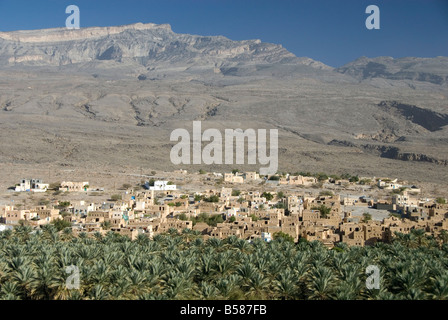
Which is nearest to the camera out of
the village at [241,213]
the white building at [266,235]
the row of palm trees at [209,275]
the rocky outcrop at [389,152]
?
the row of palm trees at [209,275]

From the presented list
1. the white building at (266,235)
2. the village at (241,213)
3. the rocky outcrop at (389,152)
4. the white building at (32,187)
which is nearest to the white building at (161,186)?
the village at (241,213)

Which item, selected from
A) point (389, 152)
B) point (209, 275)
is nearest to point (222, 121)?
point (389, 152)

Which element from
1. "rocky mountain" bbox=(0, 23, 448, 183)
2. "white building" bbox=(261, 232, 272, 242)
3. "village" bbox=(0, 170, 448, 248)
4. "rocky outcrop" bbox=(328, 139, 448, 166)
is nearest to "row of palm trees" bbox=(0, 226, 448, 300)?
"white building" bbox=(261, 232, 272, 242)

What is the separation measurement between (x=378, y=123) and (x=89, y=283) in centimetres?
11880

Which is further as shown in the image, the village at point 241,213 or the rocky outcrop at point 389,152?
the rocky outcrop at point 389,152

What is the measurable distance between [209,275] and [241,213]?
18.2m

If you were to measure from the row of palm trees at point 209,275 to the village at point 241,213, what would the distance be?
22.4 ft

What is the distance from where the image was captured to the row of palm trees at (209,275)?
52.0ft

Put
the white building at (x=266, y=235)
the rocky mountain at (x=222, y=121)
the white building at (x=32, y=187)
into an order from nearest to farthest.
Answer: the white building at (x=266, y=235) < the white building at (x=32, y=187) < the rocky mountain at (x=222, y=121)

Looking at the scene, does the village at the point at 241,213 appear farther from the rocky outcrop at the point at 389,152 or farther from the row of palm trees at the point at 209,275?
the rocky outcrop at the point at 389,152

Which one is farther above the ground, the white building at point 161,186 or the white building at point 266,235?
the white building at point 161,186

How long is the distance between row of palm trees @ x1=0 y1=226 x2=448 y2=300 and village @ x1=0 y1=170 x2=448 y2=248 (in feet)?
22.4

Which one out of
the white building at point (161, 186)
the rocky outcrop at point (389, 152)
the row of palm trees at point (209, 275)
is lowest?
the row of palm trees at point (209, 275)

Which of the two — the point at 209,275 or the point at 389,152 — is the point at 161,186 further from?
the point at 389,152
